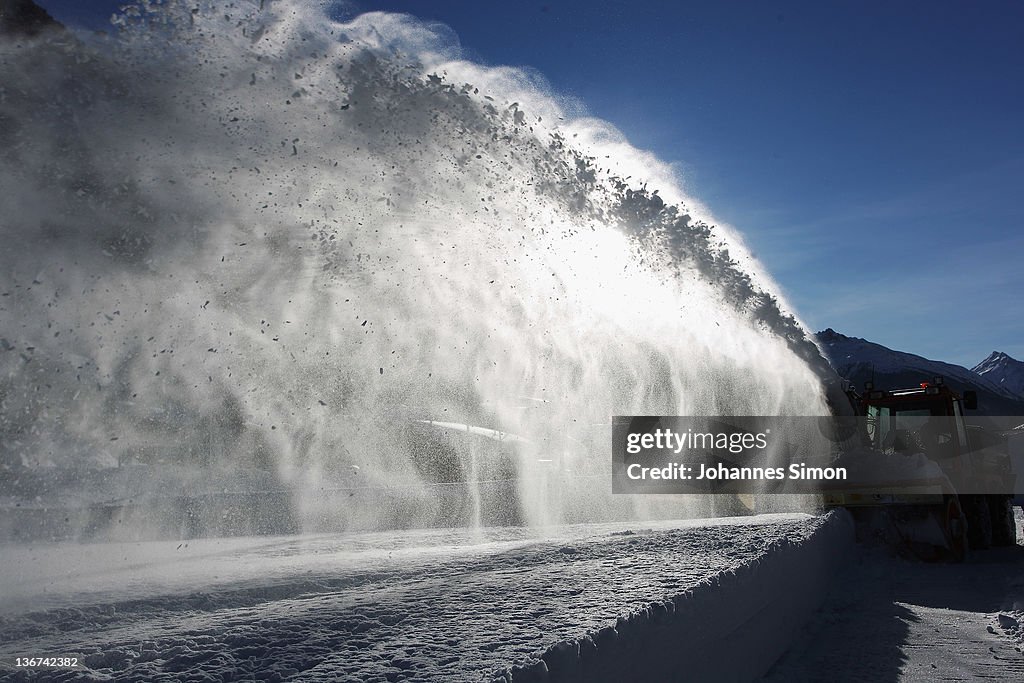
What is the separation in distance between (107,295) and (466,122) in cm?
453

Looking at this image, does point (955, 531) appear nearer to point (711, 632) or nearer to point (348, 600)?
point (711, 632)

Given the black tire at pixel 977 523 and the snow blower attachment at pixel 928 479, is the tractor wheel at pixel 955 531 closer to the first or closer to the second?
the snow blower attachment at pixel 928 479

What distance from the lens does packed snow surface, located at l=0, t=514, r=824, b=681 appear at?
304 centimetres

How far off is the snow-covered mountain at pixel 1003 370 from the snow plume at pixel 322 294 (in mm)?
164858

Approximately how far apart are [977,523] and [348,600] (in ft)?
27.6

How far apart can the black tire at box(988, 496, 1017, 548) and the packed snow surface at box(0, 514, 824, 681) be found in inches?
160

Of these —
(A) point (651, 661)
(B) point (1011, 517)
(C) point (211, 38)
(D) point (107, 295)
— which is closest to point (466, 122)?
(C) point (211, 38)

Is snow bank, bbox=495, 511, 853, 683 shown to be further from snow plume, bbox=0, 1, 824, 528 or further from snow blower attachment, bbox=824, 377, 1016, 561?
snow plume, bbox=0, 1, 824, 528

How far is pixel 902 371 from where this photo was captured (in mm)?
90625

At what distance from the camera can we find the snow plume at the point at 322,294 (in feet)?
23.1

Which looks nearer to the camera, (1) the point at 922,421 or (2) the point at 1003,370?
(1) the point at 922,421

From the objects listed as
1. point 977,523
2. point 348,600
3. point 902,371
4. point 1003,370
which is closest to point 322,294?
point 348,600

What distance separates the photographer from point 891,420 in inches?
391

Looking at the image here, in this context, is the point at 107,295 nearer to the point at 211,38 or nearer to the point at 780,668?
the point at 211,38
